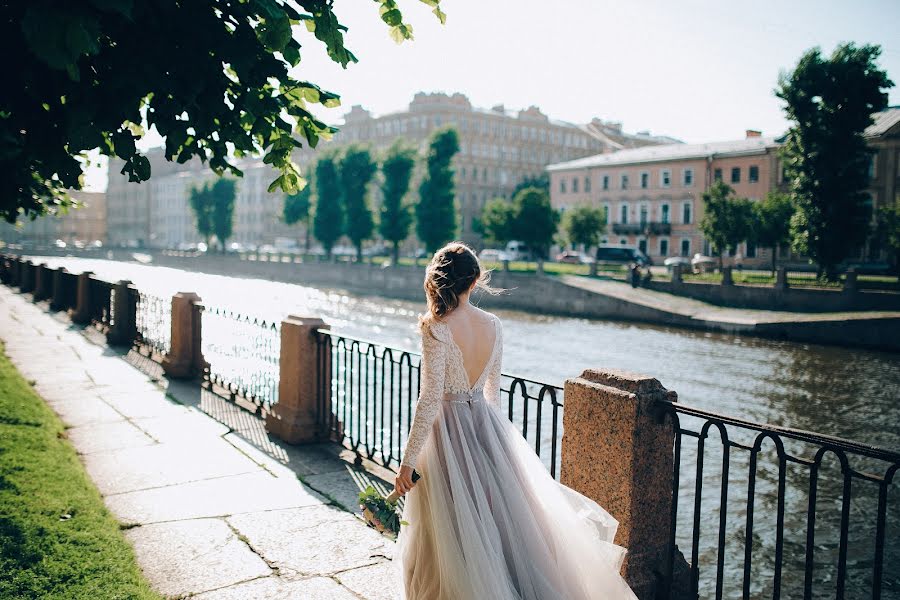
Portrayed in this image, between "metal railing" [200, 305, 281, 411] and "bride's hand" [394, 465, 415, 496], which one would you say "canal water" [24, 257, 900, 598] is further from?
"bride's hand" [394, 465, 415, 496]

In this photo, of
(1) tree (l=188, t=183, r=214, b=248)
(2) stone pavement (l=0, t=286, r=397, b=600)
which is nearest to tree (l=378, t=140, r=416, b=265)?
(1) tree (l=188, t=183, r=214, b=248)

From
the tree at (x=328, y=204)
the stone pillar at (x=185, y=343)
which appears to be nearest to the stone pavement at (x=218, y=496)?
the stone pillar at (x=185, y=343)

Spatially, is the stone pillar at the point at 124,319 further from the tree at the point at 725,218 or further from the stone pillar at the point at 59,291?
the tree at the point at 725,218

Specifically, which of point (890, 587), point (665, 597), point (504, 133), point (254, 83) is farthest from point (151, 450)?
point (504, 133)

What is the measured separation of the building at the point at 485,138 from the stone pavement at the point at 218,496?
72.7 metres

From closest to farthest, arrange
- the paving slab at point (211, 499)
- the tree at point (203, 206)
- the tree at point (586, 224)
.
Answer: the paving slab at point (211, 499), the tree at point (586, 224), the tree at point (203, 206)

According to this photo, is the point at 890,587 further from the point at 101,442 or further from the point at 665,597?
the point at 101,442

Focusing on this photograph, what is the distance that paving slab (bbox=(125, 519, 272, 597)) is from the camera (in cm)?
390

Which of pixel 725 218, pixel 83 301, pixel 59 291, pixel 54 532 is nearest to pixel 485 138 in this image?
pixel 725 218

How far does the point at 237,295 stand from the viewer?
40.4 metres

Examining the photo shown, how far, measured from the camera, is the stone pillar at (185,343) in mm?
9953

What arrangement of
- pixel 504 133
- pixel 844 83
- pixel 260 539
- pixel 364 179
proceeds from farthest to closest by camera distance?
pixel 504 133, pixel 364 179, pixel 844 83, pixel 260 539

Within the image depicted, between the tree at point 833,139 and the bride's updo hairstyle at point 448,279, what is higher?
the tree at point 833,139

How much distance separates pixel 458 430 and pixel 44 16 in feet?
→ 7.26
